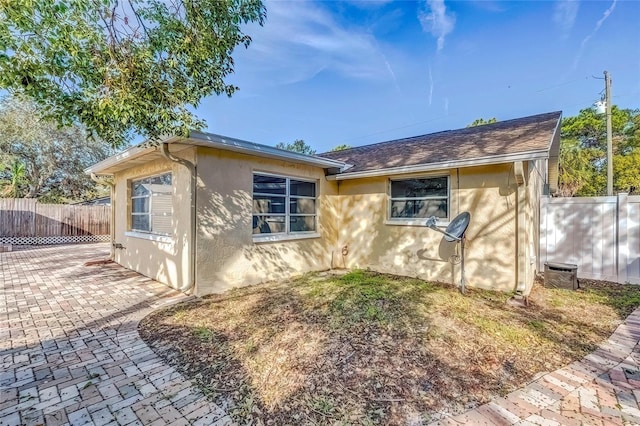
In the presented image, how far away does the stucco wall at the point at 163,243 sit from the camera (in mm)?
5871

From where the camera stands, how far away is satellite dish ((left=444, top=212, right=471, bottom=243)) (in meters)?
5.65

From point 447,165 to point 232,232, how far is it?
483 cm

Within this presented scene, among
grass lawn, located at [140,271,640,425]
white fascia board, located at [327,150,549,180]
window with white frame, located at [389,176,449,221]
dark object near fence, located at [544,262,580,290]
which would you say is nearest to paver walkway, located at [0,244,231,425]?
grass lawn, located at [140,271,640,425]

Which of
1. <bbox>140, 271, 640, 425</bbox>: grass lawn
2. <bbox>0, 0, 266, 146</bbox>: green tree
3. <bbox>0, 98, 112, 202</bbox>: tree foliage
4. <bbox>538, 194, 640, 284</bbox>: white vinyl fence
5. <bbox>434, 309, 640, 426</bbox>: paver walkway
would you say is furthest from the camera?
<bbox>0, 98, 112, 202</bbox>: tree foliage

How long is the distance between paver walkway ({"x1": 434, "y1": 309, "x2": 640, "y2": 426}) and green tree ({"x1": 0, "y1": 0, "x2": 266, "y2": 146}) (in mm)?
5156

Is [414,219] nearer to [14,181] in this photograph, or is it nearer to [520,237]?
[520,237]

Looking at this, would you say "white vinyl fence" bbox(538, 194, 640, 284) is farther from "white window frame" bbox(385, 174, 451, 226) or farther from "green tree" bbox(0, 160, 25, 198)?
"green tree" bbox(0, 160, 25, 198)

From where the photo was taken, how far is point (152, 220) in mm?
7508

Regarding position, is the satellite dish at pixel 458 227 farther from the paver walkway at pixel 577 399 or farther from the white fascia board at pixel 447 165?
the paver walkway at pixel 577 399

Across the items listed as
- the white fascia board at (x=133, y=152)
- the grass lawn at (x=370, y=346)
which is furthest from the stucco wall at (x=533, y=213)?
the white fascia board at (x=133, y=152)

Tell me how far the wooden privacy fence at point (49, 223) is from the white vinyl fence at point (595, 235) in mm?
20599

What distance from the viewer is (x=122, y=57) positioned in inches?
162

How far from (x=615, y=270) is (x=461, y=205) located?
13.1 ft

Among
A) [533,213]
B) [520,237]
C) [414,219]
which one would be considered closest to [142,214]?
[414,219]
